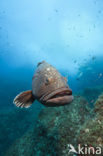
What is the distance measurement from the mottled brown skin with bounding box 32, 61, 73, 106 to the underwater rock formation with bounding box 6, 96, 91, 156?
260 centimetres

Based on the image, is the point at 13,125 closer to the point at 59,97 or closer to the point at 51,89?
the point at 51,89

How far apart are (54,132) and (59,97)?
11.4ft

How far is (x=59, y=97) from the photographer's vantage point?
8.52 ft

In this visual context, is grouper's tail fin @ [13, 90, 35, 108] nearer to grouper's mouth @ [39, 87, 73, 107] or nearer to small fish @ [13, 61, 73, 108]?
small fish @ [13, 61, 73, 108]

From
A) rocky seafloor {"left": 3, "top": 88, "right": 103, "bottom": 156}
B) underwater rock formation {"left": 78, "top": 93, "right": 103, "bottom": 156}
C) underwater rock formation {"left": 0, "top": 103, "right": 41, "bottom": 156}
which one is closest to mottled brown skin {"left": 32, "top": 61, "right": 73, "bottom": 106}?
underwater rock formation {"left": 78, "top": 93, "right": 103, "bottom": 156}

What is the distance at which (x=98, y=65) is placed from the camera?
159 ft

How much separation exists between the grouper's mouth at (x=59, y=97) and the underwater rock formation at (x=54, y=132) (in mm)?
2593

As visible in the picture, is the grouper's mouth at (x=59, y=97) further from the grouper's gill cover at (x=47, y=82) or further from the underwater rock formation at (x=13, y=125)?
the underwater rock formation at (x=13, y=125)

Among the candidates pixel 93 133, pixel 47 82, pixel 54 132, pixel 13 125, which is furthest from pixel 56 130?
pixel 13 125

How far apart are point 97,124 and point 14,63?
3388 inches

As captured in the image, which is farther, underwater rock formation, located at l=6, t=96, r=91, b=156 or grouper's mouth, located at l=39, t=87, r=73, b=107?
underwater rock formation, located at l=6, t=96, r=91, b=156

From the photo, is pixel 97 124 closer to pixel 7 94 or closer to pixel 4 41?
pixel 7 94

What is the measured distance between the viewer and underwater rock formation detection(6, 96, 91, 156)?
515cm

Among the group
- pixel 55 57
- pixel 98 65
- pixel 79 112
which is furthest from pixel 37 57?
pixel 79 112
